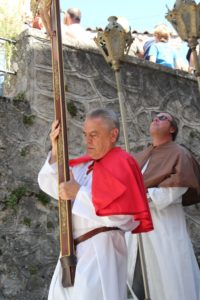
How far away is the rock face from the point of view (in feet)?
16.1

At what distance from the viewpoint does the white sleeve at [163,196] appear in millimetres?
4629

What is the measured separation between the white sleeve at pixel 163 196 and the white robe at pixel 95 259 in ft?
3.71

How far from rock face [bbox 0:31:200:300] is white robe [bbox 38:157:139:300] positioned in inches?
58.4

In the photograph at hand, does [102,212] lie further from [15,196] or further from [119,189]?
[15,196]

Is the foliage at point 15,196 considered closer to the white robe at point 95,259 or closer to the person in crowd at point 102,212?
the person in crowd at point 102,212

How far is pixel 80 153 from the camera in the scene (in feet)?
18.3

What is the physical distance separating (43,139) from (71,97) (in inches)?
22.5

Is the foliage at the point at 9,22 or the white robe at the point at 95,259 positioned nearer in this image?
the white robe at the point at 95,259

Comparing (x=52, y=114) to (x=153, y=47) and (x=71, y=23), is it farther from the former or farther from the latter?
(x=153, y=47)

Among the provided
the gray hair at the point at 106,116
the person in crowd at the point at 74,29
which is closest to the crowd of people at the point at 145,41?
the person in crowd at the point at 74,29

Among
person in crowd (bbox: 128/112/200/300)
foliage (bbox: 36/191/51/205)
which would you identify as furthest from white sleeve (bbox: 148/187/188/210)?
foliage (bbox: 36/191/51/205)

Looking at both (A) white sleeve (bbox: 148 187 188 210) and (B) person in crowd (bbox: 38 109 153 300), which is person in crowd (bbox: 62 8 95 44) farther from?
(B) person in crowd (bbox: 38 109 153 300)

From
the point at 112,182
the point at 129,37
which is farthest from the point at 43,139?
the point at 112,182

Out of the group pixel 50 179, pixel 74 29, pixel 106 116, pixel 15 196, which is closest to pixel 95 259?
pixel 50 179
